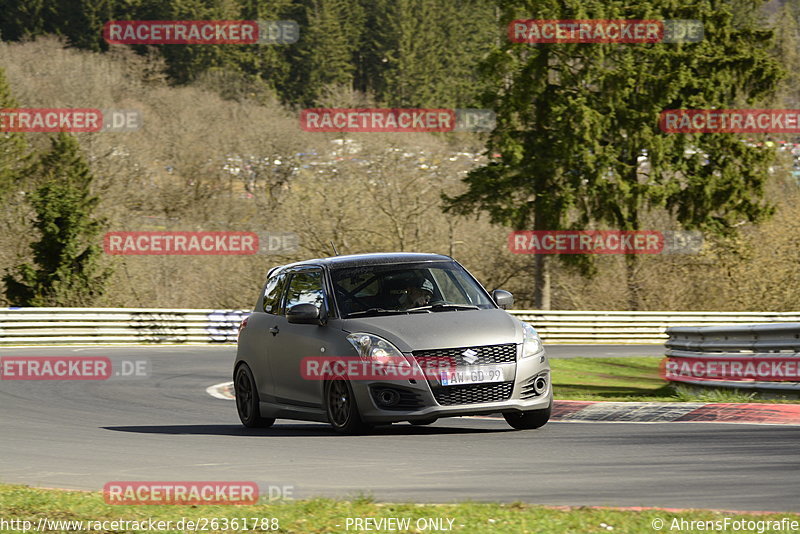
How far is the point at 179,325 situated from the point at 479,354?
23702 mm

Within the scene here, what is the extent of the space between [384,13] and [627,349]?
77.1 m

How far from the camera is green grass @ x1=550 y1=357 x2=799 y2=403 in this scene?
1544cm

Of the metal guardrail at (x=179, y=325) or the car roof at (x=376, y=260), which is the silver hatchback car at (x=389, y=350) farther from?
the metal guardrail at (x=179, y=325)

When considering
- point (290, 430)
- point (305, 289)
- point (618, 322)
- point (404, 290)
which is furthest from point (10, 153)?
point (404, 290)

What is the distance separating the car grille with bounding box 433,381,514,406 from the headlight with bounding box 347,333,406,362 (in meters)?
0.47

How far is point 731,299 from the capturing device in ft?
154

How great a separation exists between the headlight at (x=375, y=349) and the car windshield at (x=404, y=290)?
0.61m

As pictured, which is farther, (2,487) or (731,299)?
(731,299)

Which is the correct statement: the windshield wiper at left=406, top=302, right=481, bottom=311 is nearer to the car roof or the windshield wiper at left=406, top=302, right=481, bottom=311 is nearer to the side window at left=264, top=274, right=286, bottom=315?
the car roof

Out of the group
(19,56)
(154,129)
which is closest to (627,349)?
(154,129)

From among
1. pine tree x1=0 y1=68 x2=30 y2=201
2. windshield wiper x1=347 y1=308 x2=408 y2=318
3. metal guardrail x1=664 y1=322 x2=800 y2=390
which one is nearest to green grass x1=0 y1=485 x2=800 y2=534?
windshield wiper x1=347 y1=308 x2=408 y2=318

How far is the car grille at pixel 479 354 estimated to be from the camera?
456 inches

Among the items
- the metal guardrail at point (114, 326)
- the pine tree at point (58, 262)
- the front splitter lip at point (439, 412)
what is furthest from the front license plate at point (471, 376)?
the pine tree at point (58, 262)

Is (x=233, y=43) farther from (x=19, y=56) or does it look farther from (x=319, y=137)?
(x=319, y=137)
